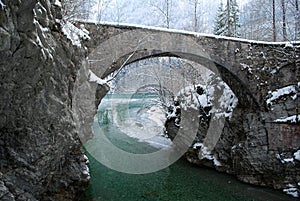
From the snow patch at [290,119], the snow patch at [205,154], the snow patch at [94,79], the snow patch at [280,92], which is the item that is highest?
the snow patch at [94,79]

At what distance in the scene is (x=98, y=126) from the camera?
20.2 metres

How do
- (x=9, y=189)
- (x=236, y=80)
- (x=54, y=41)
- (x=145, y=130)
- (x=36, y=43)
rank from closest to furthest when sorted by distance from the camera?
(x=36, y=43) → (x=9, y=189) → (x=54, y=41) → (x=236, y=80) → (x=145, y=130)

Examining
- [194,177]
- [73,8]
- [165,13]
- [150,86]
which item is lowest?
[194,177]

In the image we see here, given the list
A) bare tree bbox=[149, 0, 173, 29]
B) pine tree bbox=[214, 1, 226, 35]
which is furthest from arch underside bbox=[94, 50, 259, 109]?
pine tree bbox=[214, 1, 226, 35]

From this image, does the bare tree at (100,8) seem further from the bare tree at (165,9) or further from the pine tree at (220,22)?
the pine tree at (220,22)

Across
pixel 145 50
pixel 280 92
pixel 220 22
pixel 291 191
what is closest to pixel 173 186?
pixel 291 191

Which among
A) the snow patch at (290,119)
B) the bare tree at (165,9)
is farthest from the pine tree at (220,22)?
the snow patch at (290,119)

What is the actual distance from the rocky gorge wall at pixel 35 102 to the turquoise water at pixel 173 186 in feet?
6.50


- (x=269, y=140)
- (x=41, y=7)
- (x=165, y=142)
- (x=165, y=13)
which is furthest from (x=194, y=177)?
(x=165, y=13)

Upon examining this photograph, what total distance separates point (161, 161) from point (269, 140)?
16.4ft

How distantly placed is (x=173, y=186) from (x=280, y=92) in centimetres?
523

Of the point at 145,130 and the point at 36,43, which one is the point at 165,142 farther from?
the point at 36,43

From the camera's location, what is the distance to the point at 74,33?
6.15 m

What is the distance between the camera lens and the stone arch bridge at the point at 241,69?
7.89 m
